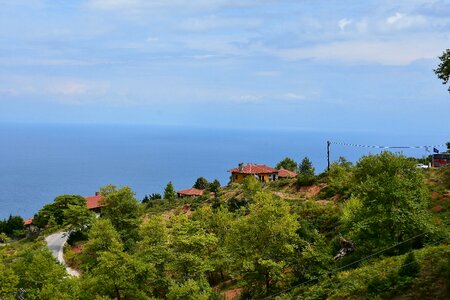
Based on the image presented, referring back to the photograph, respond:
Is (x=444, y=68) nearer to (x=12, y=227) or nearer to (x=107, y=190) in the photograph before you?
(x=107, y=190)

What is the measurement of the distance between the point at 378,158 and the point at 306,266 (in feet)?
40.9

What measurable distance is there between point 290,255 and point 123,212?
1206 inches

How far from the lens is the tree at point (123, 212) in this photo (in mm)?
52781

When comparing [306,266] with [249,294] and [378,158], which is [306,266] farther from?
[378,158]

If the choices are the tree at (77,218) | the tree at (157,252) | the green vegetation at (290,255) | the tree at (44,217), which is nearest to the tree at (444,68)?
the green vegetation at (290,255)

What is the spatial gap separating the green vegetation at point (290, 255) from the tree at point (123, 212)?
10.6 m

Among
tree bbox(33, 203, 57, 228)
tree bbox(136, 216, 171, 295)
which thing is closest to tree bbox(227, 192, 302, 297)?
tree bbox(136, 216, 171, 295)

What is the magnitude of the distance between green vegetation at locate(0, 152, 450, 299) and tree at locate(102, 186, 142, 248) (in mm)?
10628

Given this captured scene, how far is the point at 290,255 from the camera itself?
2916 centimetres

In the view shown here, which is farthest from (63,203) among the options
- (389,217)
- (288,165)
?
(389,217)

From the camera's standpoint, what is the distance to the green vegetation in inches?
891

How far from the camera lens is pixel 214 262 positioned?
34125 millimetres

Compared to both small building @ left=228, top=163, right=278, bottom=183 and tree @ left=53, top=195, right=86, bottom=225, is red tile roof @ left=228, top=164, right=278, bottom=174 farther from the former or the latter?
→ tree @ left=53, top=195, right=86, bottom=225

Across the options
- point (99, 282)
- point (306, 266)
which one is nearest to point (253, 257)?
point (306, 266)
